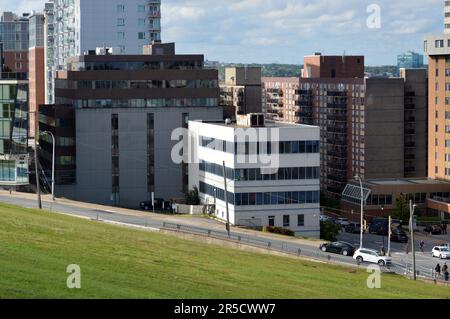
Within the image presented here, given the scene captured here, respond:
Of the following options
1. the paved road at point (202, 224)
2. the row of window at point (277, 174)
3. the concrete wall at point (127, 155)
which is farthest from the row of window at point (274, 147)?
the concrete wall at point (127, 155)

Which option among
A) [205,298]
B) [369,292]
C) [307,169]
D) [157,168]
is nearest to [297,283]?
[369,292]

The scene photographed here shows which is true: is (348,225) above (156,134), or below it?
below

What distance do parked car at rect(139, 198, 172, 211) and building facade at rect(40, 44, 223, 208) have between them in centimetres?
122

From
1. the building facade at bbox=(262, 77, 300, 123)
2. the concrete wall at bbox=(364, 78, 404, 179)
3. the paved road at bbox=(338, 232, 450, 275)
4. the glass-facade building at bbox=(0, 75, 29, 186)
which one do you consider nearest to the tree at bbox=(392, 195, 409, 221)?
the paved road at bbox=(338, 232, 450, 275)

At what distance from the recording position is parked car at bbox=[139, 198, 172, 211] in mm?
108981

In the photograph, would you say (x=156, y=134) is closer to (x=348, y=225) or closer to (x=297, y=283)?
(x=348, y=225)

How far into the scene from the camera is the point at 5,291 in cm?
3156

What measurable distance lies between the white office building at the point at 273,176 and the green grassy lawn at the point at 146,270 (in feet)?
105

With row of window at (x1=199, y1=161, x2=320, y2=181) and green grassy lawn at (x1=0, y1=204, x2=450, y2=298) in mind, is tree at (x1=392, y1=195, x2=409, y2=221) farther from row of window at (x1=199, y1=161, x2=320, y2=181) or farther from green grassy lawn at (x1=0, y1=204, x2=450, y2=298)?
green grassy lawn at (x1=0, y1=204, x2=450, y2=298)

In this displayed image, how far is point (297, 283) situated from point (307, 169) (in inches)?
1907

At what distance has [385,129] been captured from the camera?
148125 millimetres

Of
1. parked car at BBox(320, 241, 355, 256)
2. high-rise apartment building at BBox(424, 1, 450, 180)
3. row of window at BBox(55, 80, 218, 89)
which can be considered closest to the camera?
parked car at BBox(320, 241, 355, 256)

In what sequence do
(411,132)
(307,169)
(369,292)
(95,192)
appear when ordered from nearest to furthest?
(369,292)
(307,169)
(95,192)
(411,132)

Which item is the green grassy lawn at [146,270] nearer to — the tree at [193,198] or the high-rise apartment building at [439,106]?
the tree at [193,198]
